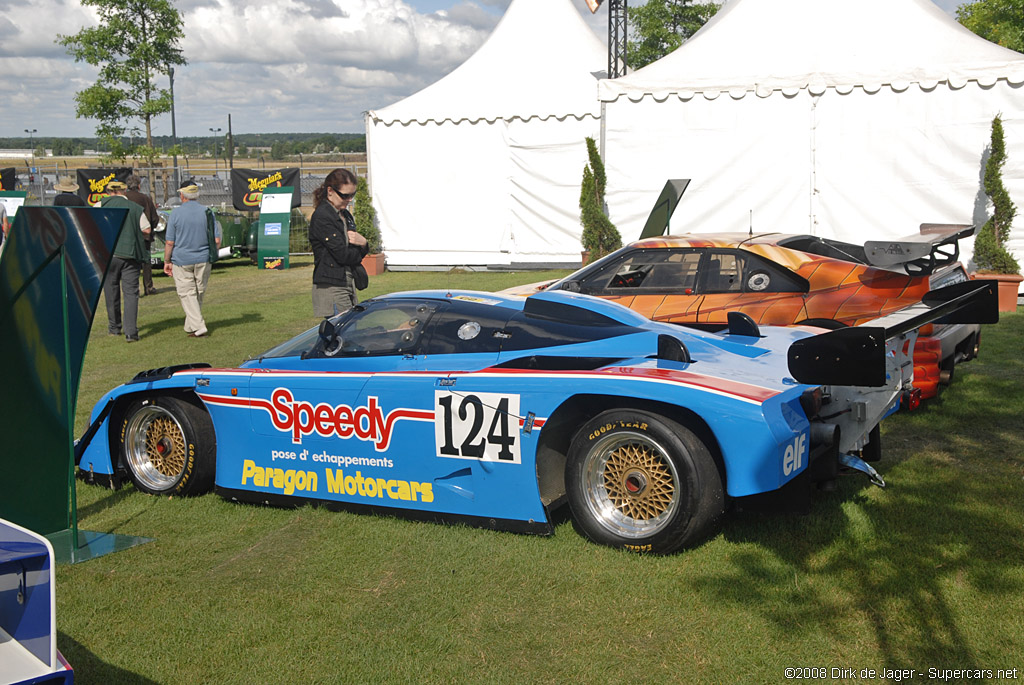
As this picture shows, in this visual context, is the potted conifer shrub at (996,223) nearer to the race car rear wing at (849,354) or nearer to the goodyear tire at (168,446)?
the race car rear wing at (849,354)

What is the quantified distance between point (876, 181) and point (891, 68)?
1566 mm

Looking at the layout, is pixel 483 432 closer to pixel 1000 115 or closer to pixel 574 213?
pixel 1000 115

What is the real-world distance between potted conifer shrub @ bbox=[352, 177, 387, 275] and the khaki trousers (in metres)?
6.83

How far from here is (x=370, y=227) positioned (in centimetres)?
1841

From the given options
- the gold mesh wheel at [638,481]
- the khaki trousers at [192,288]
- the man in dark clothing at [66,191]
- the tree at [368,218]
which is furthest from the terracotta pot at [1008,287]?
the man in dark clothing at [66,191]

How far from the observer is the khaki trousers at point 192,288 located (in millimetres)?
11250

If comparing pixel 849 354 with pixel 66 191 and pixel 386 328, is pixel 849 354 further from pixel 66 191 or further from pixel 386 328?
pixel 66 191

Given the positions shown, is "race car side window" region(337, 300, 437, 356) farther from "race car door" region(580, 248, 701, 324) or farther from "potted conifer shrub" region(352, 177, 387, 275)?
"potted conifer shrub" region(352, 177, 387, 275)

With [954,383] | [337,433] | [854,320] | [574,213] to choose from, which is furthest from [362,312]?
[574,213]

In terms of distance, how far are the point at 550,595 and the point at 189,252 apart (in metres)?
8.59

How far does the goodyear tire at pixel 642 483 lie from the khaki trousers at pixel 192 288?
8.19 m

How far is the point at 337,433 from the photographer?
15.9 feet

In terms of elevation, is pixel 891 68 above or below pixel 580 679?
above

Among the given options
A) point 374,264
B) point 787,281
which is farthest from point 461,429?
point 374,264
